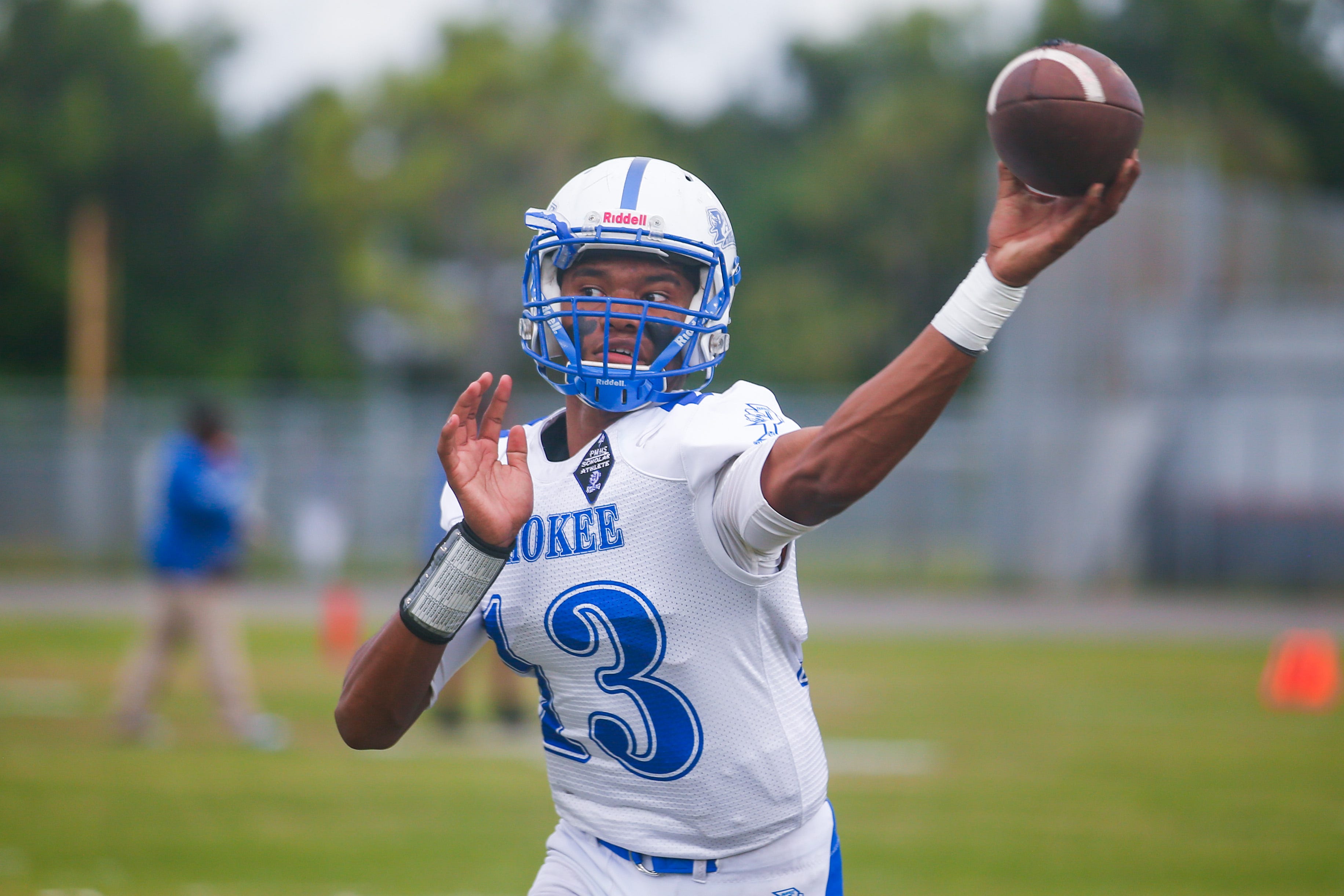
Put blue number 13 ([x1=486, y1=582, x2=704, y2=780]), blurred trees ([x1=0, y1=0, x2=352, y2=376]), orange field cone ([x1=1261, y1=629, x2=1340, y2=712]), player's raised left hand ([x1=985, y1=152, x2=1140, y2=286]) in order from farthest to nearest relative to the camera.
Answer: blurred trees ([x1=0, y1=0, x2=352, y2=376]) < orange field cone ([x1=1261, y1=629, x2=1340, y2=712]) < blue number 13 ([x1=486, y1=582, x2=704, y2=780]) < player's raised left hand ([x1=985, y1=152, x2=1140, y2=286])

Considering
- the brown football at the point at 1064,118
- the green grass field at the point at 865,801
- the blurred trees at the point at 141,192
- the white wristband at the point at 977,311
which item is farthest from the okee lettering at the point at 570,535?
the blurred trees at the point at 141,192

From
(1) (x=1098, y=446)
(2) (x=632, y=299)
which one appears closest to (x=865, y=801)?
(2) (x=632, y=299)

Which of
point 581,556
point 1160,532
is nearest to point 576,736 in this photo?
point 581,556

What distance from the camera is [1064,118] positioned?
245 centimetres

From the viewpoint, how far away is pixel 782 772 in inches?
111

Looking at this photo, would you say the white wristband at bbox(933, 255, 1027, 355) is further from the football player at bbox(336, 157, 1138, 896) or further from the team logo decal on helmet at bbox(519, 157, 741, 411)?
the team logo decal on helmet at bbox(519, 157, 741, 411)

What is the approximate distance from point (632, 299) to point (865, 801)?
569 cm

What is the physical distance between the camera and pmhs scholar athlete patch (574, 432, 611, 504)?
2785 millimetres

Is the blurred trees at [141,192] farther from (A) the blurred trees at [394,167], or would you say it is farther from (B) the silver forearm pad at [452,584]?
(B) the silver forearm pad at [452,584]

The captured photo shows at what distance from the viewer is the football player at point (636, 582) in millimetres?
2711

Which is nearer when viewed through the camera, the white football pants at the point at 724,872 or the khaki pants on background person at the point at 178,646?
the white football pants at the point at 724,872

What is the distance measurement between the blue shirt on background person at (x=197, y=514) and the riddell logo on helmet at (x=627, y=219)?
7224 mm

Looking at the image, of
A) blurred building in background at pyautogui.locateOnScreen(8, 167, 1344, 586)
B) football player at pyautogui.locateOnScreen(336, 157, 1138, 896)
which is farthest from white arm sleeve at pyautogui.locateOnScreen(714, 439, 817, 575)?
blurred building in background at pyautogui.locateOnScreen(8, 167, 1344, 586)

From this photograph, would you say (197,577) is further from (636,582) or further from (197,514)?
(636,582)
